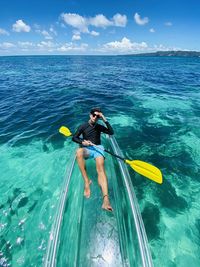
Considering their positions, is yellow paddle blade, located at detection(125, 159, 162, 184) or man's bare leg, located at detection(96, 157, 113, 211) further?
yellow paddle blade, located at detection(125, 159, 162, 184)

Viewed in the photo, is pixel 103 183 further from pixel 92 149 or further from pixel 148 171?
pixel 148 171

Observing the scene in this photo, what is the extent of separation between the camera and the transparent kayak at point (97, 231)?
3521 millimetres

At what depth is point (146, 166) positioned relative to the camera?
18.1ft

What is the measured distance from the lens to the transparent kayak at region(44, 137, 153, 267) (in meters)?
3.52

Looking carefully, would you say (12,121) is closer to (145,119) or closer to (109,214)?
(145,119)

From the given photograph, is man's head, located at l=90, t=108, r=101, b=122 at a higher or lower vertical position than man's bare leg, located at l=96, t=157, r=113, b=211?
higher

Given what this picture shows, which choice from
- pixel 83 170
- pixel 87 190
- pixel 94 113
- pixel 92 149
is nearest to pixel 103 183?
pixel 87 190

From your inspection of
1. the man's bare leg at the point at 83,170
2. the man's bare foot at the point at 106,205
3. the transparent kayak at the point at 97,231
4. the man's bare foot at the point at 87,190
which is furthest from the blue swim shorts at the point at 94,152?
the man's bare foot at the point at 106,205

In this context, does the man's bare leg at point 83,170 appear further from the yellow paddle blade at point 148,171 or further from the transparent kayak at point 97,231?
the yellow paddle blade at point 148,171

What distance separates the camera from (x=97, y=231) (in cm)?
399

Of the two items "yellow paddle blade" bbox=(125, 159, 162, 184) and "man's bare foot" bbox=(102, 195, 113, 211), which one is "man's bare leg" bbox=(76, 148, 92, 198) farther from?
"yellow paddle blade" bbox=(125, 159, 162, 184)

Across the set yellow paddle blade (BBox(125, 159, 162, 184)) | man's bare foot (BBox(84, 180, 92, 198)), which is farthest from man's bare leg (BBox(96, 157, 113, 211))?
yellow paddle blade (BBox(125, 159, 162, 184))

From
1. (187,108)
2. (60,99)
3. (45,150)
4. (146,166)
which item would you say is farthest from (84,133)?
(60,99)

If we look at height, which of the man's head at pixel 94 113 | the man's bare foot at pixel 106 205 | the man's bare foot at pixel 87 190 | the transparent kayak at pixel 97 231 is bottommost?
the transparent kayak at pixel 97 231
